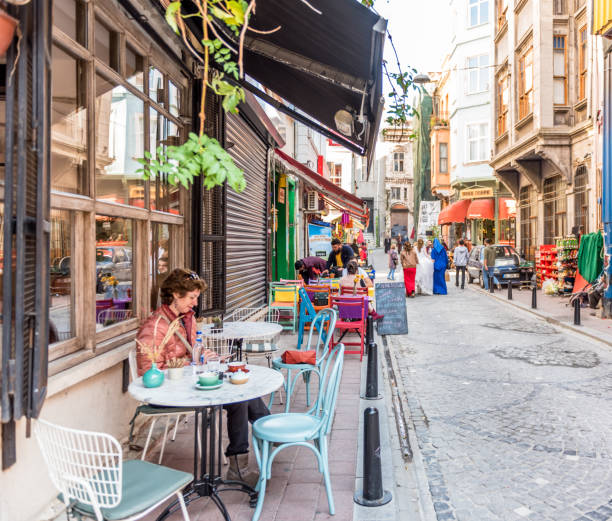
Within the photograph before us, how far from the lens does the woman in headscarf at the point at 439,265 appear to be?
59.5ft

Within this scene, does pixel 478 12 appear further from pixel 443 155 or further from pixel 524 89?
pixel 524 89

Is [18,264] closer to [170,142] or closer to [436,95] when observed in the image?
[170,142]

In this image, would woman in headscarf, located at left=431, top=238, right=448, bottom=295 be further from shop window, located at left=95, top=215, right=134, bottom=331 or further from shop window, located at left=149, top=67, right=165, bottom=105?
shop window, located at left=95, top=215, right=134, bottom=331

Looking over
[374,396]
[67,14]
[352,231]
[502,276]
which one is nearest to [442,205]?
[352,231]

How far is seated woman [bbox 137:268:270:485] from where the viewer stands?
4.08m

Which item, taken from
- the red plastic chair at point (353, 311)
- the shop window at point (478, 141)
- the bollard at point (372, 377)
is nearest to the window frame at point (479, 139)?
the shop window at point (478, 141)

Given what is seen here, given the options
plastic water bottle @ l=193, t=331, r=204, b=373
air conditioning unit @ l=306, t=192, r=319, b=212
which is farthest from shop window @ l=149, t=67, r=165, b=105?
air conditioning unit @ l=306, t=192, r=319, b=212

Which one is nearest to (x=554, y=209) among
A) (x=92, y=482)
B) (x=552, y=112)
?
(x=552, y=112)

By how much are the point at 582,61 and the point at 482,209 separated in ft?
38.6

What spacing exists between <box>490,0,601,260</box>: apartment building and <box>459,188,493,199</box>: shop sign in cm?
641

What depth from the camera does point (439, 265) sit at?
722 inches

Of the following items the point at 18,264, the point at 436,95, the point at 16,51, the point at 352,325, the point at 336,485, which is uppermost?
the point at 436,95

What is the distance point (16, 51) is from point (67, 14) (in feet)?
5.84

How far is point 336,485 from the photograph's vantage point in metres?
4.06
